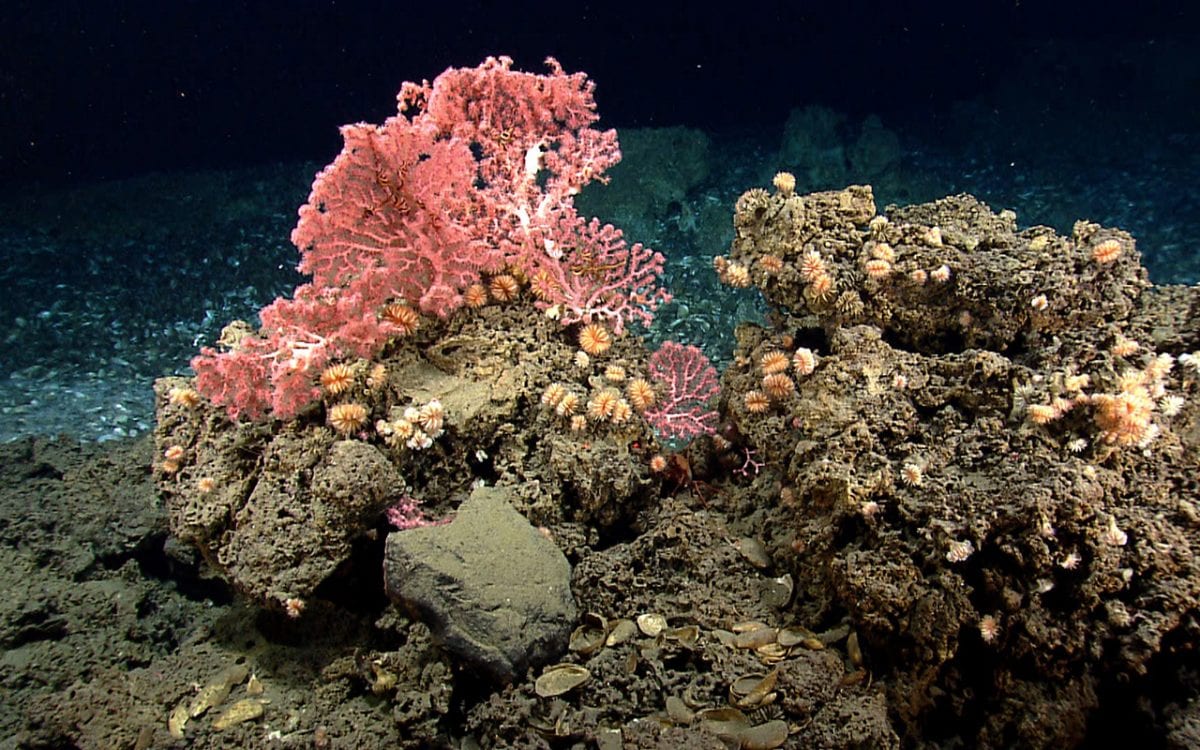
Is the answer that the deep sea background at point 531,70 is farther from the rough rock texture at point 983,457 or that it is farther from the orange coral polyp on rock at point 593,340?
the rough rock texture at point 983,457

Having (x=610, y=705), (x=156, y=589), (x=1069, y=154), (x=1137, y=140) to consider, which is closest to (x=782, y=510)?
(x=610, y=705)

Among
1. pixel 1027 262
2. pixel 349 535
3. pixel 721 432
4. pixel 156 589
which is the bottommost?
pixel 156 589

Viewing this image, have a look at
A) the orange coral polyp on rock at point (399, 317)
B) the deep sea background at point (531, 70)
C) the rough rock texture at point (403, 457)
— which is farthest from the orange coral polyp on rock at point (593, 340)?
the deep sea background at point (531, 70)

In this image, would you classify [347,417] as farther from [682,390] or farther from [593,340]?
[682,390]

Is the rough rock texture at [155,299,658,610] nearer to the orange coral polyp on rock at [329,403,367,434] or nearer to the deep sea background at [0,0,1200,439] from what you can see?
the orange coral polyp on rock at [329,403,367,434]

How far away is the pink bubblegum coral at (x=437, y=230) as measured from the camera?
129 inches

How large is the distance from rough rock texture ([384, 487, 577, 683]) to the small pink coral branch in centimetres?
116

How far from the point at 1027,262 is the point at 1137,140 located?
1490 centimetres

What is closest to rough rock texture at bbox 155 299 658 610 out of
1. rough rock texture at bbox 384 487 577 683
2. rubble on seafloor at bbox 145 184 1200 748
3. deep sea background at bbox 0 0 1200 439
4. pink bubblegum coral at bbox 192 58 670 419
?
rubble on seafloor at bbox 145 184 1200 748

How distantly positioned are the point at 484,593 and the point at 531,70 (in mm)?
13344

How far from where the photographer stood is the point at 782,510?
10.6ft

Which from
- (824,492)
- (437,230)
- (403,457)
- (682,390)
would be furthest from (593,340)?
(824,492)

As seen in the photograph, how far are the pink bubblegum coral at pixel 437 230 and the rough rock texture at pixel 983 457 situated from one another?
0.99 m

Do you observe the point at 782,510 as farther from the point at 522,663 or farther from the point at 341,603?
the point at 341,603
